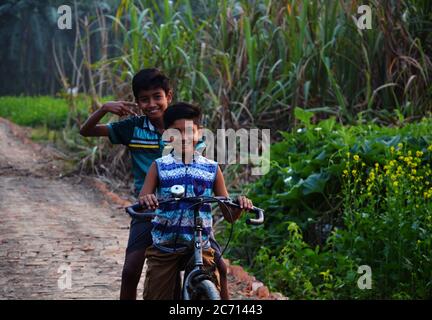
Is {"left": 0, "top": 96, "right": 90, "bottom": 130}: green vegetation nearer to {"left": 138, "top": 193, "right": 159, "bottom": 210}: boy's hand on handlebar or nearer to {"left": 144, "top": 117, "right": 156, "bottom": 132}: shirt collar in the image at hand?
{"left": 144, "top": 117, "right": 156, "bottom": 132}: shirt collar

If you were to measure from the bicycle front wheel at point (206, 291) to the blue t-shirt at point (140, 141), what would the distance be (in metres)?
0.85

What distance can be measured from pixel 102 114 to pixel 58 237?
124 inches

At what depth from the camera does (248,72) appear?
9508 millimetres

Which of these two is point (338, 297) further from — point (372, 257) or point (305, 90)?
point (305, 90)

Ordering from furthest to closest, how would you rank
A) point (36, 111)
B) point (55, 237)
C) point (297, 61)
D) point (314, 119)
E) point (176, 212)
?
point (36, 111) → point (297, 61) → point (314, 119) → point (55, 237) → point (176, 212)

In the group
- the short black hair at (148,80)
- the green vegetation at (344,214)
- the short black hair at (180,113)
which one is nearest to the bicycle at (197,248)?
the short black hair at (180,113)

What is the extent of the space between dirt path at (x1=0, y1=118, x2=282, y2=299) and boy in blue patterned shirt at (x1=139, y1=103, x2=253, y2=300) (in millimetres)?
1934

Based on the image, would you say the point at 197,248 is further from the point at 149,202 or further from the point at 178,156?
the point at 178,156

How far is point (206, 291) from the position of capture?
11.8ft

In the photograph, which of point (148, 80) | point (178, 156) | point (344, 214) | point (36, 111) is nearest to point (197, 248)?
point (178, 156)

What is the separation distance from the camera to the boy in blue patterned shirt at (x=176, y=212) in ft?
12.6

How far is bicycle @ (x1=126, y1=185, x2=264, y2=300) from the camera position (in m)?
3.61

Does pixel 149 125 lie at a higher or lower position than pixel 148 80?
lower
